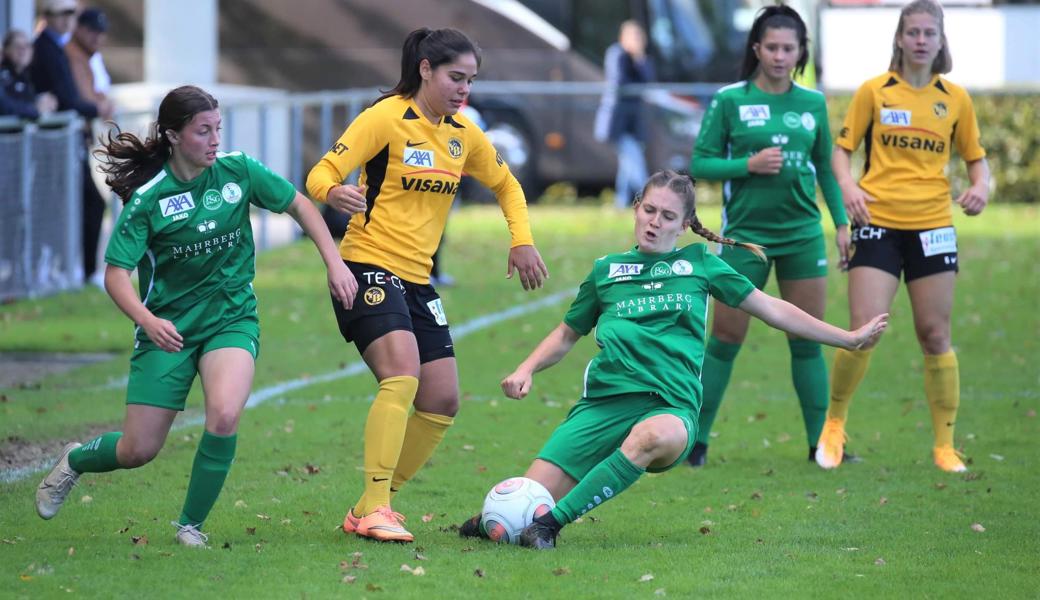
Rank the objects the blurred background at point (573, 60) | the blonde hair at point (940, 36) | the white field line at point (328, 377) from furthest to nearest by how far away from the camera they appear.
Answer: the blurred background at point (573, 60) → the blonde hair at point (940, 36) → the white field line at point (328, 377)

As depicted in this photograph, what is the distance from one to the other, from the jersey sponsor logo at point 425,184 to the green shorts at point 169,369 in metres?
0.85

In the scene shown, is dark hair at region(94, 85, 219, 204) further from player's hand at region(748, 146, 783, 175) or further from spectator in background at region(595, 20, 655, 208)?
spectator in background at region(595, 20, 655, 208)

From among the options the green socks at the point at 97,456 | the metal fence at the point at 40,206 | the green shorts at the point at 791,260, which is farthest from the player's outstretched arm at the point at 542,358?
the metal fence at the point at 40,206

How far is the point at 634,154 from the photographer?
23.8 metres

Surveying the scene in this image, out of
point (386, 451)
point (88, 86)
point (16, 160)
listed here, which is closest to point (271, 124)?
point (88, 86)

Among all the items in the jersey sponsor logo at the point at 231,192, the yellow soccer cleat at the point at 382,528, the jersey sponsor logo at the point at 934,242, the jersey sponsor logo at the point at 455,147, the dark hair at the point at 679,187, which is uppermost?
the jersey sponsor logo at the point at 455,147

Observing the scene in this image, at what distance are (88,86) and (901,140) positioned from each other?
30.6ft

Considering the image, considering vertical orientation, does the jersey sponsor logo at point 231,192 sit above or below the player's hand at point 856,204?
above

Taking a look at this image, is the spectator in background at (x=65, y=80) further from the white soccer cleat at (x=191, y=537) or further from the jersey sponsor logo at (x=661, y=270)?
the jersey sponsor logo at (x=661, y=270)

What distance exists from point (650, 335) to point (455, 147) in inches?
43.1

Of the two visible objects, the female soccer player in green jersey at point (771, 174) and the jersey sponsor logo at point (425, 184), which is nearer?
the jersey sponsor logo at point (425, 184)

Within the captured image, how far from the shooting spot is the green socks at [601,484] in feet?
19.7

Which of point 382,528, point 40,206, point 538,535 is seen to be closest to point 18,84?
point 40,206

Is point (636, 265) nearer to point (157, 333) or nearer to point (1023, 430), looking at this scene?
point (157, 333)
